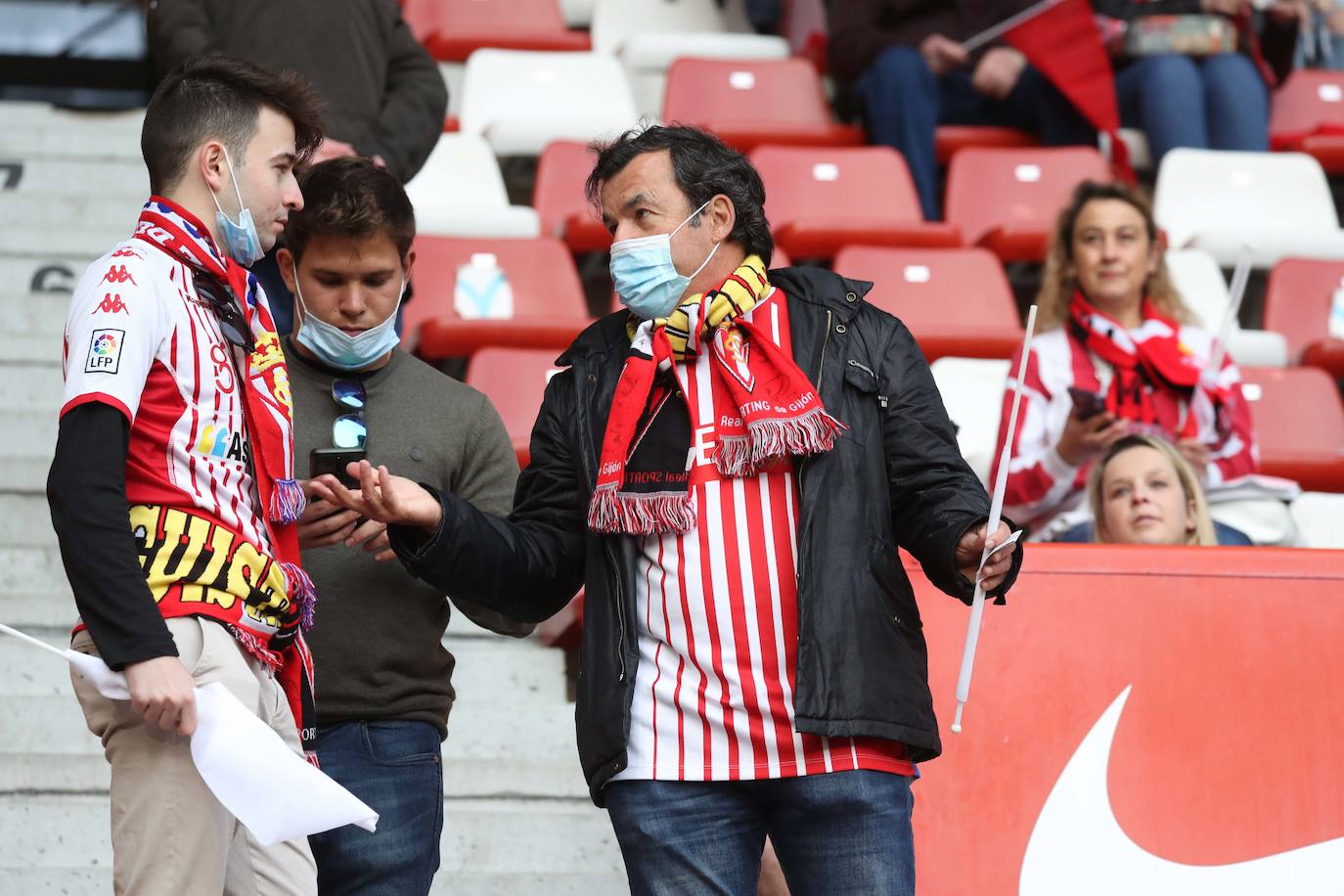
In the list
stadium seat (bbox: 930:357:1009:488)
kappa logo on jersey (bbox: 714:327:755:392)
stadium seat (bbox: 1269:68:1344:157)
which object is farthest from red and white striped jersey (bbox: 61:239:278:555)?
stadium seat (bbox: 1269:68:1344:157)

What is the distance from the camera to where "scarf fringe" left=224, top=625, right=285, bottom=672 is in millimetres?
2035

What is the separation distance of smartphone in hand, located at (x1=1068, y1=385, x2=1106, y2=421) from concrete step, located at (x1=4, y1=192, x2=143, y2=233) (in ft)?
9.21

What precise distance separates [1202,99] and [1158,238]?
1965 millimetres

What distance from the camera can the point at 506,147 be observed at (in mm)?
5703

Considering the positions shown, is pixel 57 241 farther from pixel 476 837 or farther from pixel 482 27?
pixel 476 837

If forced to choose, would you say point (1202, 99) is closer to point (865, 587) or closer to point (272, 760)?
point (865, 587)

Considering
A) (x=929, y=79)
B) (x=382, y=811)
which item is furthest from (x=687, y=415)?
(x=929, y=79)

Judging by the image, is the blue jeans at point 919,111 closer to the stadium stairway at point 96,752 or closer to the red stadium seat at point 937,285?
the red stadium seat at point 937,285

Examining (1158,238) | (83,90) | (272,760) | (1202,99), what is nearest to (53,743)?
(272,760)

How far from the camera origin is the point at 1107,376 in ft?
13.5

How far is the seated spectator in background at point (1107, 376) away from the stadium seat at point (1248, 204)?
1.26 meters

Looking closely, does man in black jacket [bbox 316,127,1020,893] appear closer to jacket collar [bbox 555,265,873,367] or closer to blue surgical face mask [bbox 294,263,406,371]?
jacket collar [bbox 555,265,873,367]

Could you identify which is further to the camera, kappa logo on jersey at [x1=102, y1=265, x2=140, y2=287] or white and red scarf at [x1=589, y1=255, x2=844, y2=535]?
white and red scarf at [x1=589, y1=255, x2=844, y2=535]

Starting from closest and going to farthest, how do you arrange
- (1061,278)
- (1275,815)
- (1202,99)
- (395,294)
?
(395,294), (1275,815), (1061,278), (1202,99)
